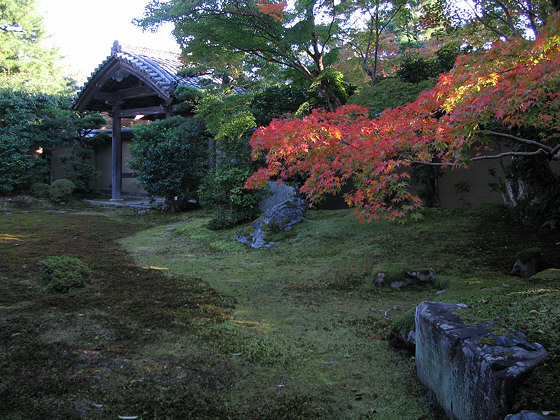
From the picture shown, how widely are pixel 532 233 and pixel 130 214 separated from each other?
1106 cm

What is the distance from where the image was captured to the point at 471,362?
78.9 inches

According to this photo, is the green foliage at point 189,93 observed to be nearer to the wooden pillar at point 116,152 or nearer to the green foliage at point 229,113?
the green foliage at point 229,113

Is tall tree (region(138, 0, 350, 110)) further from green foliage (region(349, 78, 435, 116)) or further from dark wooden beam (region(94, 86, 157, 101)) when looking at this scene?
dark wooden beam (region(94, 86, 157, 101))

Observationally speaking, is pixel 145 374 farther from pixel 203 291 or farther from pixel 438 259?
pixel 438 259

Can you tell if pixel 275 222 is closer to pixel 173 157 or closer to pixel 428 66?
pixel 428 66

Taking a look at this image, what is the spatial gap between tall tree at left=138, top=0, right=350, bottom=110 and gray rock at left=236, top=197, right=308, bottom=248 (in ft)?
7.84

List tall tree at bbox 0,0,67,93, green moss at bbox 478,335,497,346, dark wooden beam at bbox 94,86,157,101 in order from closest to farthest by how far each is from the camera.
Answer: green moss at bbox 478,335,497,346
dark wooden beam at bbox 94,86,157,101
tall tree at bbox 0,0,67,93

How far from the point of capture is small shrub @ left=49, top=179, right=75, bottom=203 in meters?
14.2

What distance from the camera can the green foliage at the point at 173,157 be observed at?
38.8ft

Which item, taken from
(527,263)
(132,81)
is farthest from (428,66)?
(132,81)

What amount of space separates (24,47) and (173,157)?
1381 cm

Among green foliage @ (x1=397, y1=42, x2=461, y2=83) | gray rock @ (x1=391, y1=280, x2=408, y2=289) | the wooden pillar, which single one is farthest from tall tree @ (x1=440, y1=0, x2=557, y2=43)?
the wooden pillar

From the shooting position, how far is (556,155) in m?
3.64

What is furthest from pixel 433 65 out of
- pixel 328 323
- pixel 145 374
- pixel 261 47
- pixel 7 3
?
pixel 7 3
